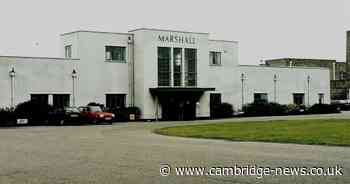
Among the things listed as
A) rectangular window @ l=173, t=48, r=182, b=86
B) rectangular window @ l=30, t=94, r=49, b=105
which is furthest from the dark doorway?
rectangular window @ l=30, t=94, r=49, b=105

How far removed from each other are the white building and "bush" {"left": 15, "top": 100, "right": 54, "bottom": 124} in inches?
90.6

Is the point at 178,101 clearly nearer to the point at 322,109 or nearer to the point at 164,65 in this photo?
the point at 164,65

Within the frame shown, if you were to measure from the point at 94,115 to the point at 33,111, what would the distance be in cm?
427

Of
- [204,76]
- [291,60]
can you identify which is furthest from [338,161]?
[291,60]

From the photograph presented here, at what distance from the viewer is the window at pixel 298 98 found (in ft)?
241

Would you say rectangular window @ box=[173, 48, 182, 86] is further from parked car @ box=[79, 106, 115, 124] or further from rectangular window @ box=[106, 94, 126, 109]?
parked car @ box=[79, 106, 115, 124]

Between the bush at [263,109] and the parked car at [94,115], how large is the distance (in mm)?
18203

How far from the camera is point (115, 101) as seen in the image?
58.1m

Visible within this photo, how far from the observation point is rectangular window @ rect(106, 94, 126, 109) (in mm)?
57750

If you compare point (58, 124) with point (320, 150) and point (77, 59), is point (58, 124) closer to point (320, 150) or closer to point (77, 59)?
point (77, 59)

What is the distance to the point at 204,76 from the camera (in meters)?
62.1

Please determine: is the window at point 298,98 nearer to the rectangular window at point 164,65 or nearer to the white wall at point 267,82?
the white wall at point 267,82

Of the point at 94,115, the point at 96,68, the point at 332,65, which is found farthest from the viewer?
the point at 332,65

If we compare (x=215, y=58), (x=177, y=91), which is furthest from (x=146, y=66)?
(x=215, y=58)
